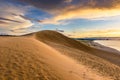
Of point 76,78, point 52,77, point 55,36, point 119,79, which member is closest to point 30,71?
point 52,77

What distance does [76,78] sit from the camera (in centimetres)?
1401

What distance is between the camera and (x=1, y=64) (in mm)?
13750

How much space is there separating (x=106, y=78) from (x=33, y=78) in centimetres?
778

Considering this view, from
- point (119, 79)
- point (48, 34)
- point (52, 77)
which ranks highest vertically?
point (48, 34)

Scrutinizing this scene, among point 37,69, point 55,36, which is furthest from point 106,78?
point 55,36

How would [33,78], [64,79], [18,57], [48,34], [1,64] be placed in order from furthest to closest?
1. [48,34]
2. [18,57]
3. [1,64]
4. [64,79]
5. [33,78]

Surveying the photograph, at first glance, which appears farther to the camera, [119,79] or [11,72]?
[119,79]

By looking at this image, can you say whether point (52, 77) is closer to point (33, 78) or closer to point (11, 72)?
point (33, 78)

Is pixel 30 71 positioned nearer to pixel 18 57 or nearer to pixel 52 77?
pixel 52 77

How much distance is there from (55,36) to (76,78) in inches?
1222

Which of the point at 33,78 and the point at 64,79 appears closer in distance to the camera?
the point at 33,78

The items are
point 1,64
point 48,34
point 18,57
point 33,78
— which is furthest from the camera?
point 48,34

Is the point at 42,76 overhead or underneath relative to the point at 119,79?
overhead

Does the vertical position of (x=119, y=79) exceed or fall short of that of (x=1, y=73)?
it falls short
